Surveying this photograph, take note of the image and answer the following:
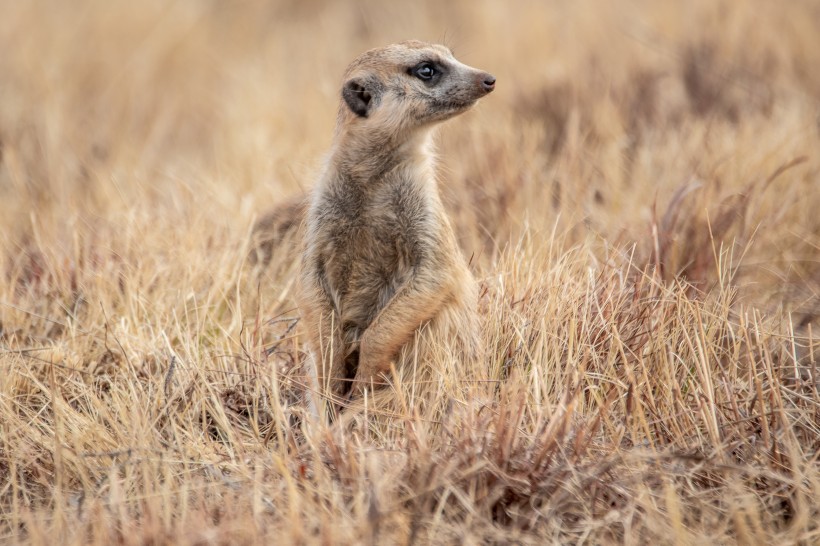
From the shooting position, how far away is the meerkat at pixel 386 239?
2863mm

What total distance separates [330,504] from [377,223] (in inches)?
40.0

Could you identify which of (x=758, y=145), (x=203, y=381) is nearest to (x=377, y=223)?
(x=203, y=381)

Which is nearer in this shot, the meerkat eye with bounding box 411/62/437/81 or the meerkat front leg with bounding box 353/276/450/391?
the meerkat front leg with bounding box 353/276/450/391

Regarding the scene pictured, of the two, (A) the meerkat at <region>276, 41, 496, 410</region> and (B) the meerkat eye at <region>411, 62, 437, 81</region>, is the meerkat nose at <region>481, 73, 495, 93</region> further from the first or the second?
(B) the meerkat eye at <region>411, 62, 437, 81</region>

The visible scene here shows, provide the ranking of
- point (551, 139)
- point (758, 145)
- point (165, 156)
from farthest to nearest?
point (165, 156), point (551, 139), point (758, 145)

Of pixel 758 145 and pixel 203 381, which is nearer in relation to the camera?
pixel 203 381

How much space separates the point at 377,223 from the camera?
9.55 feet

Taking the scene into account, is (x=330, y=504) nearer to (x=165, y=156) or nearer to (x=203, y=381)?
(x=203, y=381)

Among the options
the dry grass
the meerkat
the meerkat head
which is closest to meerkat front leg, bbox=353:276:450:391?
the meerkat

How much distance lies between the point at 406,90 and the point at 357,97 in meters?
0.17

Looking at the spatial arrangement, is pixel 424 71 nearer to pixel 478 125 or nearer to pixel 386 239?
pixel 386 239

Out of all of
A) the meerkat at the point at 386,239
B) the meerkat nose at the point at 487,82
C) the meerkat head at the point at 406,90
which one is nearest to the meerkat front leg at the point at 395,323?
the meerkat at the point at 386,239

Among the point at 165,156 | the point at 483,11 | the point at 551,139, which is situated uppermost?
the point at 483,11

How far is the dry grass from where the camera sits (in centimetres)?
215
